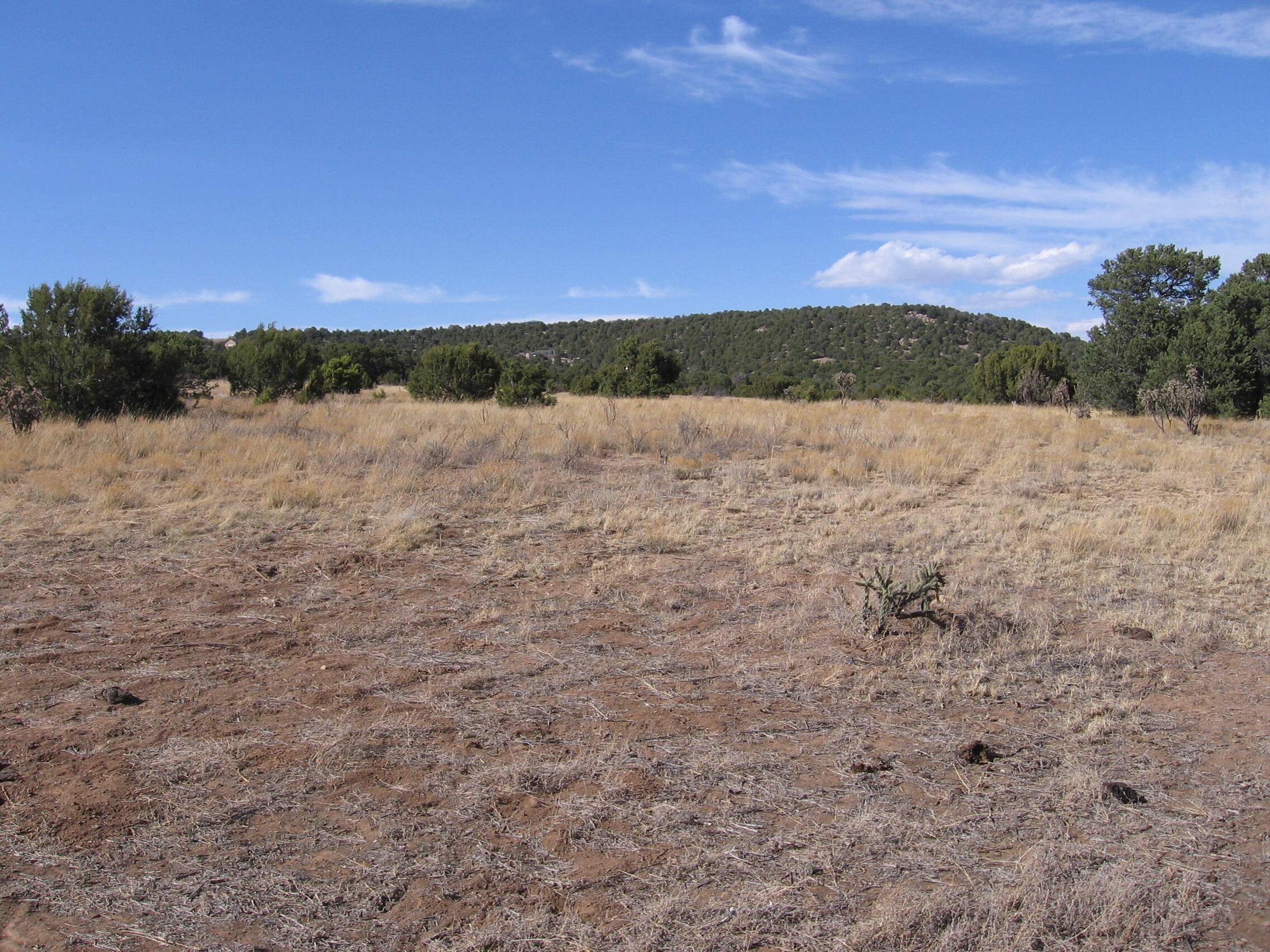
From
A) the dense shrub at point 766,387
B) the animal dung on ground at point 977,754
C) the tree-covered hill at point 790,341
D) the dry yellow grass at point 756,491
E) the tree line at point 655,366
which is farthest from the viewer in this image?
the tree-covered hill at point 790,341

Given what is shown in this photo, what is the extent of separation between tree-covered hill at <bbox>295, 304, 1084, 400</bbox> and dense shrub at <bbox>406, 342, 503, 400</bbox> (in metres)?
17.6

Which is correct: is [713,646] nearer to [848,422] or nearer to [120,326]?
[848,422]

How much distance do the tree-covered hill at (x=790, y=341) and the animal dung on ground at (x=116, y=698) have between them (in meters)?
42.1

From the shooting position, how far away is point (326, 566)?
23.7 ft

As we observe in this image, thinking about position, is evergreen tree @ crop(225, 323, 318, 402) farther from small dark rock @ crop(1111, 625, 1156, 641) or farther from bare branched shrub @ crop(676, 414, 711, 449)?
small dark rock @ crop(1111, 625, 1156, 641)

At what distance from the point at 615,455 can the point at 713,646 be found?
8.33 metres

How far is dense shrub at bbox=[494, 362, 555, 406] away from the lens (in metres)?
23.1

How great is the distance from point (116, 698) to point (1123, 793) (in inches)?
201

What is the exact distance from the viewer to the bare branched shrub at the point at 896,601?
5781 millimetres

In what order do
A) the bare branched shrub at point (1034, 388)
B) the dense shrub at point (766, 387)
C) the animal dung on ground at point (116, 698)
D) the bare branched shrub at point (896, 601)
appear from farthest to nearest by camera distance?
the dense shrub at point (766, 387) < the bare branched shrub at point (1034, 388) < the bare branched shrub at point (896, 601) < the animal dung on ground at point (116, 698)

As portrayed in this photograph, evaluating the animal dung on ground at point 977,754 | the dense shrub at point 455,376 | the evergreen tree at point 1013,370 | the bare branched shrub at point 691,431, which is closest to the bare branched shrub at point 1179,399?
the evergreen tree at point 1013,370

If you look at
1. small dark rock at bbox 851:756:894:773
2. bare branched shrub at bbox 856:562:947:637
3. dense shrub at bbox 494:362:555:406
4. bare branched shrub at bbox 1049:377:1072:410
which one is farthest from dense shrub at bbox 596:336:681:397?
small dark rock at bbox 851:756:894:773

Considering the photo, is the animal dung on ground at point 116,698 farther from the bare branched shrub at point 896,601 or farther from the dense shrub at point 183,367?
the dense shrub at point 183,367

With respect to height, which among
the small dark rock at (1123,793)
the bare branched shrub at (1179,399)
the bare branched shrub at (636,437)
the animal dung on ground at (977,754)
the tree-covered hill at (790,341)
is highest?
the tree-covered hill at (790,341)
